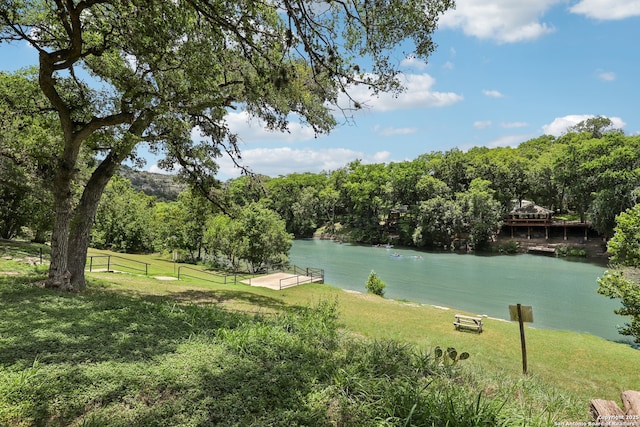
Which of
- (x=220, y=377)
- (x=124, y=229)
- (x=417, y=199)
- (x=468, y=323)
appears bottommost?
(x=468, y=323)

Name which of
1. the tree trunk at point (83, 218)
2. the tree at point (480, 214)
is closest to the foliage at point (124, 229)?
the tree trunk at point (83, 218)

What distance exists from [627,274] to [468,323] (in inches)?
254

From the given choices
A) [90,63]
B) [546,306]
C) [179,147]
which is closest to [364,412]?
[179,147]

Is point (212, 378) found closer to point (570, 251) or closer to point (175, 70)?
point (175, 70)

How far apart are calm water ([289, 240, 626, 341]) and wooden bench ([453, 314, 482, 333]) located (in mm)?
7059

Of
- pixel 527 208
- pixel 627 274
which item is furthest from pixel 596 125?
pixel 627 274

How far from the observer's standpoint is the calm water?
2052cm

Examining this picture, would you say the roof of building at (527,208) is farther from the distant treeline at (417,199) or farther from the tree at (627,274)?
the tree at (627,274)

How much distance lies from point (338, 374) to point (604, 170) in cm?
5033

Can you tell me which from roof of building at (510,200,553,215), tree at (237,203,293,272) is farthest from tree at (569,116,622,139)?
tree at (237,203,293,272)

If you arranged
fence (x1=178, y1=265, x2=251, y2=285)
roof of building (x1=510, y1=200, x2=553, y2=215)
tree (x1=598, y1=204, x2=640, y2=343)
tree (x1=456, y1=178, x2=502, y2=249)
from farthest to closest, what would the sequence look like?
roof of building (x1=510, y1=200, x2=553, y2=215), tree (x1=456, y1=178, x2=502, y2=249), fence (x1=178, y1=265, x2=251, y2=285), tree (x1=598, y1=204, x2=640, y2=343)

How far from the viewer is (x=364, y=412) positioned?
3293 mm

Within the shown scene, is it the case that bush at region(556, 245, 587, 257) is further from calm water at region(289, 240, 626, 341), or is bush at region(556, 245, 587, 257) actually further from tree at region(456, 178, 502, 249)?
tree at region(456, 178, 502, 249)

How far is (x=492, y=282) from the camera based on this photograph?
29.4m
